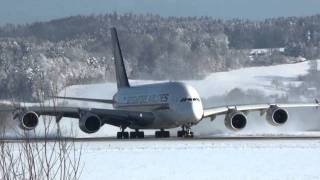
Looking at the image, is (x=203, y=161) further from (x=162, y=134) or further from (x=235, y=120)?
(x=235, y=120)

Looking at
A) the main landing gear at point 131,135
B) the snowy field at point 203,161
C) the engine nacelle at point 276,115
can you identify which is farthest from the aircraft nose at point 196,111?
the snowy field at point 203,161

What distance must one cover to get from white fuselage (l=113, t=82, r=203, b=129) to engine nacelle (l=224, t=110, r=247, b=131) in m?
2.62

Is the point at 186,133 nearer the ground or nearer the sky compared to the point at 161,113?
nearer the ground

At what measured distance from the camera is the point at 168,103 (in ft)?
153

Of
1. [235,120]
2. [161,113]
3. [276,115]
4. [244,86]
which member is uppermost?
[244,86]

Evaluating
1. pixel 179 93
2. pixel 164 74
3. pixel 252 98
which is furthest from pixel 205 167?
pixel 164 74

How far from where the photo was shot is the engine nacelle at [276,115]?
158 ft

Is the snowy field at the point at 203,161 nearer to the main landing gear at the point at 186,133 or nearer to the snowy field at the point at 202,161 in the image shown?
the snowy field at the point at 202,161

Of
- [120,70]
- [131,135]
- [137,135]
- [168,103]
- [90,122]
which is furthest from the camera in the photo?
[120,70]

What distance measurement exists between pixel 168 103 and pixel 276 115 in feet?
22.5

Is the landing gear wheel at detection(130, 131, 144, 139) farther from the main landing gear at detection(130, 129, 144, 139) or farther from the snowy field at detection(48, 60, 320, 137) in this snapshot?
the snowy field at detection(48, 60, 320, 137)

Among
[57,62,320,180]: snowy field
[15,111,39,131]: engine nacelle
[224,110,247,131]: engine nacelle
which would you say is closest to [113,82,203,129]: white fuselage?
[224,110,247,131]: engine nacelle

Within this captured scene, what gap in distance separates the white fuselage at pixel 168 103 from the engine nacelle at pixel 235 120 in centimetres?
262

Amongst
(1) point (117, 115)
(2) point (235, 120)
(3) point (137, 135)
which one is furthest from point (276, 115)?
A: (1) point (117, 115)
